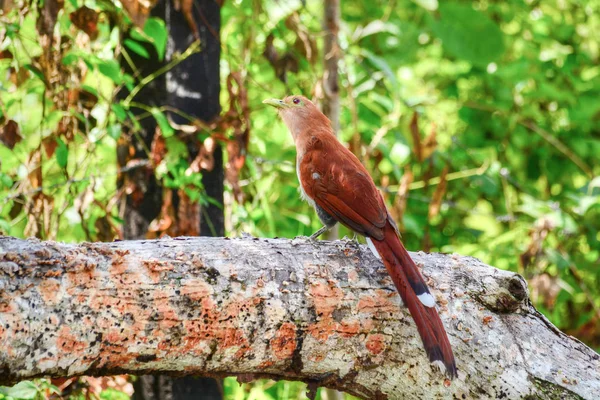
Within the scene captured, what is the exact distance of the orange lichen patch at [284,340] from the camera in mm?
2102

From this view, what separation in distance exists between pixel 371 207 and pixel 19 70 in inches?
55.4

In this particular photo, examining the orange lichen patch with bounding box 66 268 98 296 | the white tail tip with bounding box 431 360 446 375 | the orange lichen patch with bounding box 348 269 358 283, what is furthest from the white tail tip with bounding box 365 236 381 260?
the orange lichen patch with bounding box 66 268 98 296

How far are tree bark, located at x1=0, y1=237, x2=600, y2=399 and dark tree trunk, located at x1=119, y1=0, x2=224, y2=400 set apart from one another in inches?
53.8

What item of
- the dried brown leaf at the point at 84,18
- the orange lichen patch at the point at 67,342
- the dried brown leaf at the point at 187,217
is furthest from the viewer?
the dried brown leaf at the point at 187,217

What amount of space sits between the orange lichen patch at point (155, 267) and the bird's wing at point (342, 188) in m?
0.80

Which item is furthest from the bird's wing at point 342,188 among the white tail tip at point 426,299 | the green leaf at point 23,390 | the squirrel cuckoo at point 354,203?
the green leaf at point 23,390

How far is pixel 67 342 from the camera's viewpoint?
1882 mm

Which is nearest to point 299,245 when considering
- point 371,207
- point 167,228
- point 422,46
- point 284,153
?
point 371,207

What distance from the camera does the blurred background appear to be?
310 centimetres

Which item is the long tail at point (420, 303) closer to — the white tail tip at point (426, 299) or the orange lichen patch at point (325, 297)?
the white tail tip at point (426, 299)

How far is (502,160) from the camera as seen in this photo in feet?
19.8

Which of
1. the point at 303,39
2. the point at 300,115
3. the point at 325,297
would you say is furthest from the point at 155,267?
the point at 303,39

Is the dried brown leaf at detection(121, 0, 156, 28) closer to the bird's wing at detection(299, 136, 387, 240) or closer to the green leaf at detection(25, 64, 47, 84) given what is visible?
the green leaf at detection(25, 64, 47, 84)

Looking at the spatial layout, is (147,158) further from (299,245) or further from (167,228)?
(299,245)
